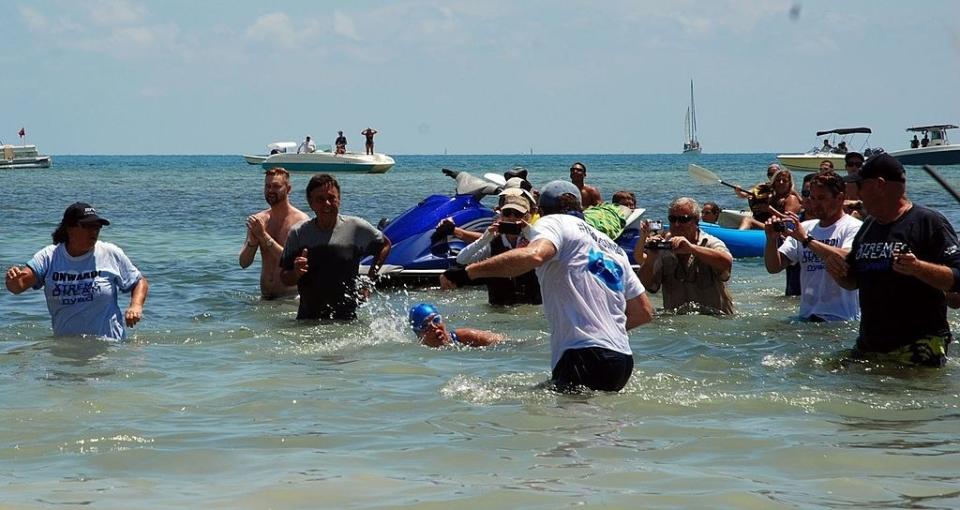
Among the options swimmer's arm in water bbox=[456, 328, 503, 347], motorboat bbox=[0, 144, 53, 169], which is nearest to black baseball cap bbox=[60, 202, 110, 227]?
swimmer's arm in water bbox=[456, 328, 503, 347]

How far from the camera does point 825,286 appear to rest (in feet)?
30.1

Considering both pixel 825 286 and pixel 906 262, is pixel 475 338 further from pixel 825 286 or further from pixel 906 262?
pixel 906 262

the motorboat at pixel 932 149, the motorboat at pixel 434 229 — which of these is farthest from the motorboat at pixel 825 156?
the motorboat at pixel 434 229

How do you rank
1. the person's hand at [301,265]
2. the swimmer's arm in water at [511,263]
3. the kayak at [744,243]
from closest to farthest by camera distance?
the swimmer's arm in water at [511,263], the person's hand at [301,265], the kayak at [744,243]

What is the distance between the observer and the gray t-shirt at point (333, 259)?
987 centimetres

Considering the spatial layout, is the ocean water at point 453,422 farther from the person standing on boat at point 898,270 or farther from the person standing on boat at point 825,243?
the person standing on boat at point 898,270

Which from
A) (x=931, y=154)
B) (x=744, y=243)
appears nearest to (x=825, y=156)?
(x=931, y=154)

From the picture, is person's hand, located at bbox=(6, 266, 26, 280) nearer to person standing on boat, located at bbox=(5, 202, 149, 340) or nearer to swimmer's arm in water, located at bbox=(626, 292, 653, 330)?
person standing on boat, located at bbox=(5, 202, 149, 340)

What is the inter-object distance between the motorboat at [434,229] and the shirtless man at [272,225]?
2463 millimetres

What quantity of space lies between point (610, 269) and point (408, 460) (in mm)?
1359

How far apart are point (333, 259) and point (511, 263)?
160 inches

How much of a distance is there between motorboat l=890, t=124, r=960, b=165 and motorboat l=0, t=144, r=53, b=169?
50695 mm

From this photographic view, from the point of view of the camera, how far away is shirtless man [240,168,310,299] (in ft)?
35.5

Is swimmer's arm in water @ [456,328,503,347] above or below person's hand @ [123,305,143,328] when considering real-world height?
below
